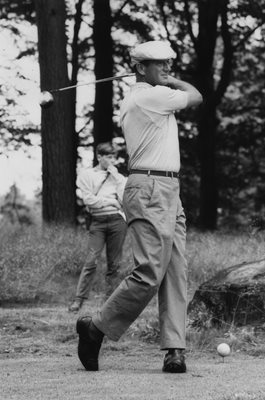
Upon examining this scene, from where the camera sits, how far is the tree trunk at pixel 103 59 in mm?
20281

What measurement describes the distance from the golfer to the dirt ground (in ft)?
0.78

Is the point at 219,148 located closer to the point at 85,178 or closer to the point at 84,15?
the point at 84,15

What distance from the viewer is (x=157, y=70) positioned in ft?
19.5

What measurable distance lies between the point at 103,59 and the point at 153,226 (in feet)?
49.8

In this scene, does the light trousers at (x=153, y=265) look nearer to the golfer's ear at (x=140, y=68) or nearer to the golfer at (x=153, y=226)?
the golfer at (x=153, y=226)

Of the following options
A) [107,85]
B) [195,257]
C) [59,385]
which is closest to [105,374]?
[59,385]

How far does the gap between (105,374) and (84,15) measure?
62.2 feet

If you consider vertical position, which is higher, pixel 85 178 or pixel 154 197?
pixel 154 197

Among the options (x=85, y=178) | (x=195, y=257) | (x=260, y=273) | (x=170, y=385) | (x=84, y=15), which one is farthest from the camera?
(x=84, y=15)

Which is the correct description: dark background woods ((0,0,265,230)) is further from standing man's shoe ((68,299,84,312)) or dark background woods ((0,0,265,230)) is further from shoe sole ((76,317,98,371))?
shoe sole ((76,317,98,371))

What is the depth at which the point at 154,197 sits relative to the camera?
18.7ft

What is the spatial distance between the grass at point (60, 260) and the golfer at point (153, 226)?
3221mm

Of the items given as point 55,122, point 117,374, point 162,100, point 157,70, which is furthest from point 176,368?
point 55,122

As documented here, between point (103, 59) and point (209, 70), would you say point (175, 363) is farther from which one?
point (209, 70)
